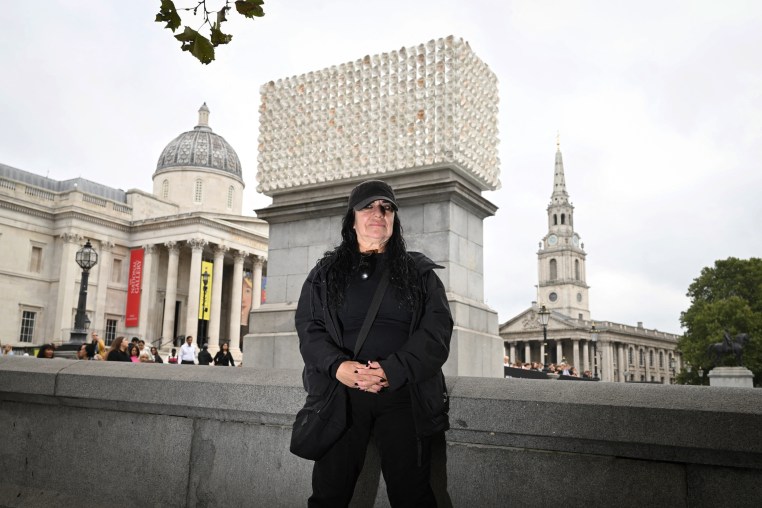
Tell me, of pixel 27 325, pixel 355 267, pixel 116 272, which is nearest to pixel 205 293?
pixel 116 272

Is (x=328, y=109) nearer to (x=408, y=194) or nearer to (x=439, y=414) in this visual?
(x=408, y=194)

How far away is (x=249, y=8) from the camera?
387 centimetres

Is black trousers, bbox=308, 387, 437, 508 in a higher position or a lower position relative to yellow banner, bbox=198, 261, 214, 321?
lower

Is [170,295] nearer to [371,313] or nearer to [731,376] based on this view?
[731,376]

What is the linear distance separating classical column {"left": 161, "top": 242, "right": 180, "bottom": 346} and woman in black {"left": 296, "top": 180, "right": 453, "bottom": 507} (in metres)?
60.8

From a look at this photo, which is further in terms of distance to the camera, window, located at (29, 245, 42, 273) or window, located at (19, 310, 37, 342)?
window, located at (29, 245, 42, 273)

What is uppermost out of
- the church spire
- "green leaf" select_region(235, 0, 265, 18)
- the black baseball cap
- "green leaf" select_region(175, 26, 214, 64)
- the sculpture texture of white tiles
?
the church spire

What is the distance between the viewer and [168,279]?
6359cm

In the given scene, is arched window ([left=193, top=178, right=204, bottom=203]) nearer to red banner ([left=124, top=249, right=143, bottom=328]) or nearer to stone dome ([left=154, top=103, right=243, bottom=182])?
stone dome ([left=154, top=103, right=243, bottom=182])

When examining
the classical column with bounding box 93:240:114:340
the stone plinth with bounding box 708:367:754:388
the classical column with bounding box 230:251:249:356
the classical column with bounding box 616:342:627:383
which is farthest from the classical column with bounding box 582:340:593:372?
the stone plinth with bounding box 708:367:754:388

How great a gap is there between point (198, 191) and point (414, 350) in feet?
252

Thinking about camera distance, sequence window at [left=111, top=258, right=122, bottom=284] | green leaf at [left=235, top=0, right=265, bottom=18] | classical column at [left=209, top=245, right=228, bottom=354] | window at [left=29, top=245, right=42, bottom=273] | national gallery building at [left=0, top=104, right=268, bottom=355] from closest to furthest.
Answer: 1. green leaf at [left=235, top=0, right=265, bottom=18]
2. national gallery building at [left=0, top=104, right=268, bottom=355]
3. window at [left=29, top=245, right=42, bottom=273]
4. classical column at [left=209, top=245, right=228, bottom=354]
5. window at [left=111, top=258, right=122, bottom=284]

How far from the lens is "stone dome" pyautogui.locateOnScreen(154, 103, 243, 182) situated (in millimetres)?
77312

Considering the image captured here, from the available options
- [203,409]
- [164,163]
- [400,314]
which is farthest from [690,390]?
[164,163]
